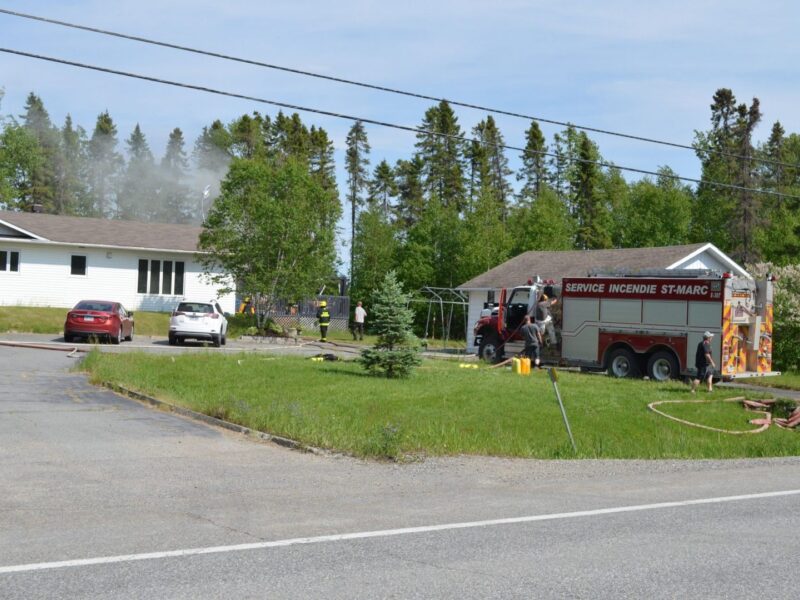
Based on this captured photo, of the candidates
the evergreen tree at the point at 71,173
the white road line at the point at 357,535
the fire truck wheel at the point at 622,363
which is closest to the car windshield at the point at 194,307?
the fire truck wheel at the point at 622,363

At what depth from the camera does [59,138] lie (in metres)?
109

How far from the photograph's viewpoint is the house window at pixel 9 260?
4162 cm

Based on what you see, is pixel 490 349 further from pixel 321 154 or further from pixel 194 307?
pixel 321 154

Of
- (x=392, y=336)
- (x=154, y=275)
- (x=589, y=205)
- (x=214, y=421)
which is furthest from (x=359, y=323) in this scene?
(x=589, y=205)

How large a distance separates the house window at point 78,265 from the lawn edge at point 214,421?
81.7 ft

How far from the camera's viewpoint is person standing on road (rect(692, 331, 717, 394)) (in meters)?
23.0

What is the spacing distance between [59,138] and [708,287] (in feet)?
321

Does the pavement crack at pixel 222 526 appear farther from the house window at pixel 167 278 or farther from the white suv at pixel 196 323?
the house window at pixel 167 278

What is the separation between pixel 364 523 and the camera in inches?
340

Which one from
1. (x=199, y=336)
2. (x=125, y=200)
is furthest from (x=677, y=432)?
(x=125, y=200)

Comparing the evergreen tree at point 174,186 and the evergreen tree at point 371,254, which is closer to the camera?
the evergreen tree at point 371,254

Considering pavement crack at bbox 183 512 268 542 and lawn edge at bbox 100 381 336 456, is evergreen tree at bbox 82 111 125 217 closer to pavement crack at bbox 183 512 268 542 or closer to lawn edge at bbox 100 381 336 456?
lawn edge at bbox 100 381 336 456

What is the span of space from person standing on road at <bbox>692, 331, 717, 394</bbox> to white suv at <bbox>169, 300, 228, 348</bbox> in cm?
1670

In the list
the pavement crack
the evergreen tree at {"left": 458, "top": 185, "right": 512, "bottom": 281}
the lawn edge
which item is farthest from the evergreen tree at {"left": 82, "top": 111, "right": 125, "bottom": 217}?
the pavement crack
